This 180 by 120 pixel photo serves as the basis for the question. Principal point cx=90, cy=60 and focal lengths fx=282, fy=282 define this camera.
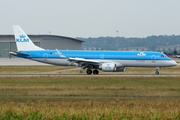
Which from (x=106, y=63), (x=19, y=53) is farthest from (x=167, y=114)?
(x=19, y=53)

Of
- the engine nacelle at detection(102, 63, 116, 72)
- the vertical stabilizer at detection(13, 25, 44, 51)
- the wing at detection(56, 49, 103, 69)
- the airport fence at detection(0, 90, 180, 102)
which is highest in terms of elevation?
the vertical stabilizer at detection(13, 25, 44, 51)

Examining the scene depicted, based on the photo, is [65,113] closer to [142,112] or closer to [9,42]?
[142,112]

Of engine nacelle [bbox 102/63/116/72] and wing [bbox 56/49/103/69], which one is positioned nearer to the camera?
engine nacelle [bbox 102/63/116/72]

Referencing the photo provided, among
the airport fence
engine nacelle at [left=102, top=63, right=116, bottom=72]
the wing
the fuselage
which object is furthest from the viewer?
the fuselage

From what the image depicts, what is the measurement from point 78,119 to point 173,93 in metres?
13.6

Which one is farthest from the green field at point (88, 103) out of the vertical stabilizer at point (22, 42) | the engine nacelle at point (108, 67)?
the vertical stabilizer at point (22, 42)

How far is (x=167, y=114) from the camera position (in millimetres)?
17281

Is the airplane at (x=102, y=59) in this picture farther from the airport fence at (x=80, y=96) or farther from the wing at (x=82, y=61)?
the airport fence at (x=80, y=96)

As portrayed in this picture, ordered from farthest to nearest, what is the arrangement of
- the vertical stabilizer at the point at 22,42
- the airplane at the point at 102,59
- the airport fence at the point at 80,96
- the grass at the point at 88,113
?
the vertical stabilizer at the point at 22,42 < the airplane at the point at 102,59 < the airport fence at the point at 80,96 < the grass at the point at 88,113

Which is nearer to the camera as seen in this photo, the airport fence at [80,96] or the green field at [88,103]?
the green field at [88,103]

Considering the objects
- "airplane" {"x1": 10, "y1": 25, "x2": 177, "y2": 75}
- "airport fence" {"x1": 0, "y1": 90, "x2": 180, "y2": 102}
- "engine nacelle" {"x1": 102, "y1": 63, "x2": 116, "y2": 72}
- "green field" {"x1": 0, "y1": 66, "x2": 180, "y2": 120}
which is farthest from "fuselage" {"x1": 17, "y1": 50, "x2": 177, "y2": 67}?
"airport fence" {"x1": 0, "y1": 90, "x2": 180, "y2": 102}

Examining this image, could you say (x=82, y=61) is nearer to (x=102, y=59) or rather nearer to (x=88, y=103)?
(x=102, y=59)

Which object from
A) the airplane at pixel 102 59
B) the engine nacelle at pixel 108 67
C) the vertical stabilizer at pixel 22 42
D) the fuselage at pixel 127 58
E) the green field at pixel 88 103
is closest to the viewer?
the green field at pixel 88 103

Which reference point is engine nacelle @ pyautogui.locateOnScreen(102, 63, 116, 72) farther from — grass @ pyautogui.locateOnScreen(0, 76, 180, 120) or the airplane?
grass @ pyautogui.locateOnScreen(0, 76, 180, 120)
